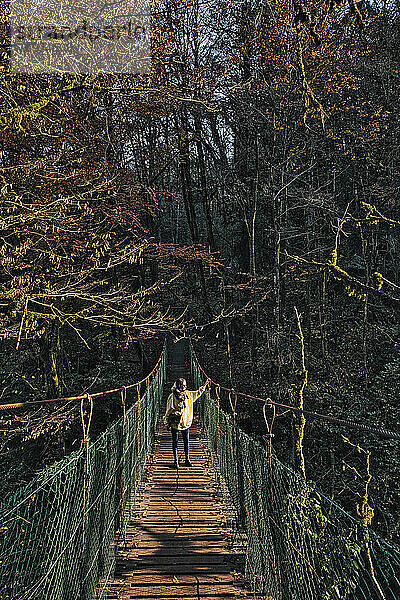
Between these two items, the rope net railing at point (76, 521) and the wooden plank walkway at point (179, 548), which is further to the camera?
the wooden plank walkway at point (179, 548)

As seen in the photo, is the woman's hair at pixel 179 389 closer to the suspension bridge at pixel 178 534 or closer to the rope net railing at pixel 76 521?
the suspension bridge at pixel 178 534

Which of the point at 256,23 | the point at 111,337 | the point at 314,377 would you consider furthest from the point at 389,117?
the point at 111,337

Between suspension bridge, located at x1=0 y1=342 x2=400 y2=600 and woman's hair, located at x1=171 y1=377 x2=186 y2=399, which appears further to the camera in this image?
woman's hair, located at x1=171 y1=377 x2=186 y2=399

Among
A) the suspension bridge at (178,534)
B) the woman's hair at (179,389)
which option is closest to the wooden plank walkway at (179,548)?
the suspension bridge at (178,534)

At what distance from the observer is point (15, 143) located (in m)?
5.09

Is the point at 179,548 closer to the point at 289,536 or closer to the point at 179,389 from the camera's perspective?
the point at 289,536

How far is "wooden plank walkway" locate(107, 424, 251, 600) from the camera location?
280 centimetres

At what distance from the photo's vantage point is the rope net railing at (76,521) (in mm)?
1933

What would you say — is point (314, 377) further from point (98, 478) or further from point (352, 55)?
point (98, 478)

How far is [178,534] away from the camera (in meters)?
3.68

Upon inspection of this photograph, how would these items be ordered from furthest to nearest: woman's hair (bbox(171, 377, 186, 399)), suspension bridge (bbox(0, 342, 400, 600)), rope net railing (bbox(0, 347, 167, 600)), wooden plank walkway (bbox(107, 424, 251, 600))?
woman's hair (bbox(171, 377, 186, 399)), wooden plank walkway (bbox(107, 424, 251, 600)), suspension bridge (bbox(0, 342, 400, 600)), rope net railing (bbox(0, 347, 167, 600))

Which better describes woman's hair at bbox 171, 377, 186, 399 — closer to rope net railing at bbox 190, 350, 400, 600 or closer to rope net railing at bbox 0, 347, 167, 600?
rope net railing at bbox 0, 347, 167, 600

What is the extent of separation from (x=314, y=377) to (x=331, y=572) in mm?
8154

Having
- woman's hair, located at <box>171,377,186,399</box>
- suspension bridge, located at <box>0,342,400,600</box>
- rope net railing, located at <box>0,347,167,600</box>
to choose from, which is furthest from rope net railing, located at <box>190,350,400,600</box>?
woman's hair, located at <box>171,377,186,399</box>
